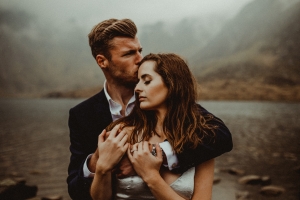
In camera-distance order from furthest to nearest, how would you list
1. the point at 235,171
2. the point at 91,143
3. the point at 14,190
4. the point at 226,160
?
the point at 226,160 < the point at 235,171 < the point at 14,190 < the point at 91,143

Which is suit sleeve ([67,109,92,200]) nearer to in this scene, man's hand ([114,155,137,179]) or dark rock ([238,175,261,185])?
man's hand ([114,155,137,179])

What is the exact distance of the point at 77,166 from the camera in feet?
6.61

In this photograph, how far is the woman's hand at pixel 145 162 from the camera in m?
1.57

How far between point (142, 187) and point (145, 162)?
0.19m

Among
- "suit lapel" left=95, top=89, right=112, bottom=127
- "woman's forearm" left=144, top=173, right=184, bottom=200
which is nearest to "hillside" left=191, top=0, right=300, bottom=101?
"suit lapel" left=95, top=89, right=112, bottom=127

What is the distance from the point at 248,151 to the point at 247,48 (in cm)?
12294

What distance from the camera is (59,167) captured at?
12.0m

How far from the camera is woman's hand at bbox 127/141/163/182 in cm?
157

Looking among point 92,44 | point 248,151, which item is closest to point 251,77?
point 248,151

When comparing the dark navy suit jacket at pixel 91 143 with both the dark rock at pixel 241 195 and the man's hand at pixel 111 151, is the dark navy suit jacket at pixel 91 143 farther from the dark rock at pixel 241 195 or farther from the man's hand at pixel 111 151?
the dark rock at pixel 241 195

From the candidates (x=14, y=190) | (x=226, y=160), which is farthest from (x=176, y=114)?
(x=226, y=160)

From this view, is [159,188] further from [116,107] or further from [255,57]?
[255,57]

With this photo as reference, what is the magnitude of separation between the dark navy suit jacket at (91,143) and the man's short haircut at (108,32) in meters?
0.42

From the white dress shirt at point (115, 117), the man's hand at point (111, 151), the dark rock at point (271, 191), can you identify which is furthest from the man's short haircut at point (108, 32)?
the dark rock at point (271, 191)
